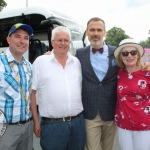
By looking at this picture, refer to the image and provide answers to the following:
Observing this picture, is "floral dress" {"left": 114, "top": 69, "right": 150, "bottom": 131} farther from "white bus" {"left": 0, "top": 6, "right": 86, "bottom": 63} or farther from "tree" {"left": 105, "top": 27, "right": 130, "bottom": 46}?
"tree" {"left": 105, "top": 27, "right": 130, "bottom": 46}

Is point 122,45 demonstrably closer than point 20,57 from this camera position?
No

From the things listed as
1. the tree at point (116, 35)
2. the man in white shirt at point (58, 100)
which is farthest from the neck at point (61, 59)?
the tree at point (116, 35)

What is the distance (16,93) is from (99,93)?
44.8 inches

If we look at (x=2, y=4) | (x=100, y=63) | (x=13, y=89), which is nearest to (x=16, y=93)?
(x=13, y=89)

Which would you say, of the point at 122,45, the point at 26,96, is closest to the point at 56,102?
the point at 26,96

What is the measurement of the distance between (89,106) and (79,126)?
321 mm

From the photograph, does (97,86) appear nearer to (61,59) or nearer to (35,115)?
(61,59)

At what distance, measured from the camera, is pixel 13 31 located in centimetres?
259

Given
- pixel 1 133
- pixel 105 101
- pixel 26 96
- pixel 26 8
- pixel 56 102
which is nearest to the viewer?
pixel 1 133

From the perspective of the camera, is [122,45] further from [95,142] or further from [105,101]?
[95,142]

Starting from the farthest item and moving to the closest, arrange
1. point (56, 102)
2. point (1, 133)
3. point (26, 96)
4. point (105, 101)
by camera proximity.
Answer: point (105, 101), point (56, 102), point (26, 96), point (1, 133)

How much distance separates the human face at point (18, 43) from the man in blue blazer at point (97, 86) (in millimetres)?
893

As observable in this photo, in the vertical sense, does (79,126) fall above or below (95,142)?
above

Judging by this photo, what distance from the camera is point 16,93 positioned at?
2402mm
